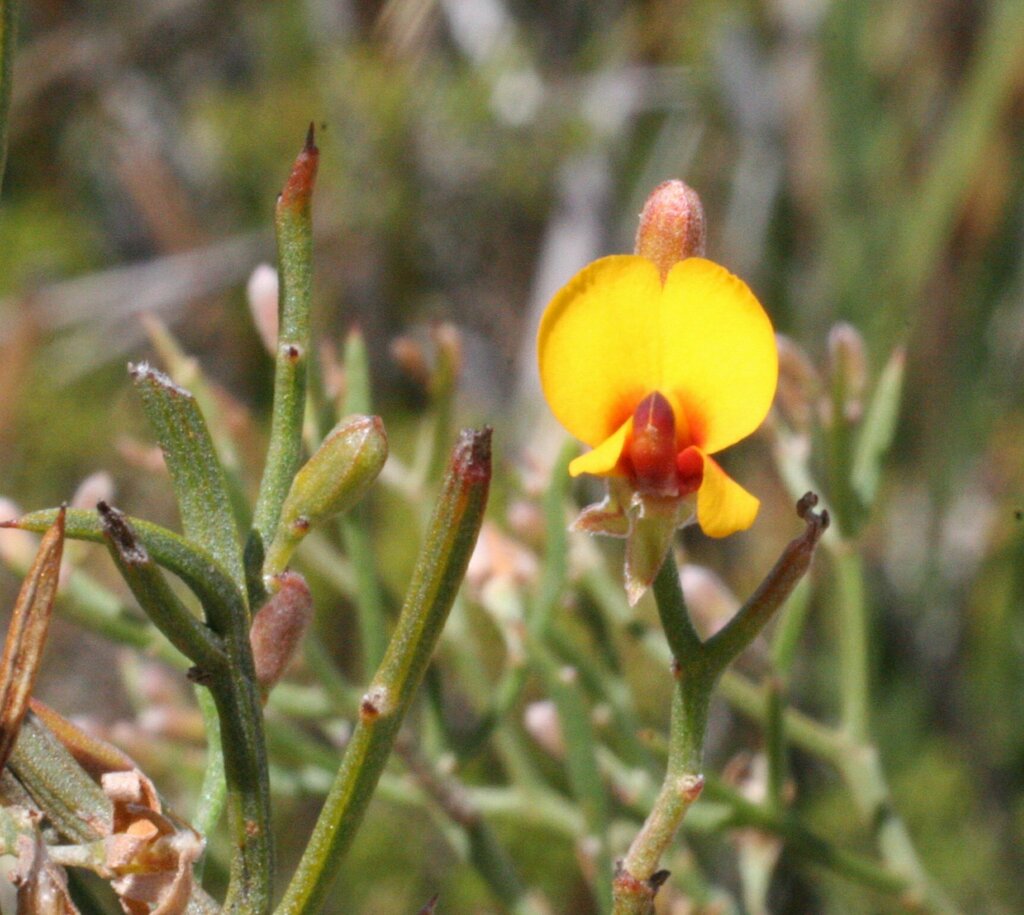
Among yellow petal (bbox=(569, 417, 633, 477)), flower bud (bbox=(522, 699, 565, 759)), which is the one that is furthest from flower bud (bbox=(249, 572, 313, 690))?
flower bud (bbox=(522, 699, 565, 759))

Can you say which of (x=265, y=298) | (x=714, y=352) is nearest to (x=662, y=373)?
(x=714, y=352)

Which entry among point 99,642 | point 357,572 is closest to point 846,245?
point 357,572

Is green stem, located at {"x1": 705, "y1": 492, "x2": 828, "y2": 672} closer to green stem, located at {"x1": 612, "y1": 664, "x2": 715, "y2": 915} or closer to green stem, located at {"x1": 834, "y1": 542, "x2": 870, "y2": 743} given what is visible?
green stem, located at {"x1": 612, "y1": 664, "x2": 715, "y2": 915}

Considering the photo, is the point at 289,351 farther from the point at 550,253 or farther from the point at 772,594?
the point at 550,253

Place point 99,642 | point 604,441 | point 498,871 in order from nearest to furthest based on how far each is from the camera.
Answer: point 604,441 → point 498,871 → point 99,642

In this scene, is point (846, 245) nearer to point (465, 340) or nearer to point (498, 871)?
point (465, 340)

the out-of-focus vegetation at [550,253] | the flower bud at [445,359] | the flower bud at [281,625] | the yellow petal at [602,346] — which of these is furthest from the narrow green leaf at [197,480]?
the out-of-focus vegetation at [550,253]

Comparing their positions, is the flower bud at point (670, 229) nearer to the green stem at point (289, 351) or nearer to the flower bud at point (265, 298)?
the green stem at point (289, 351)
